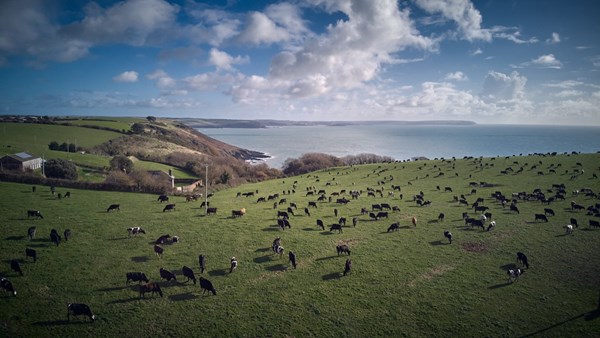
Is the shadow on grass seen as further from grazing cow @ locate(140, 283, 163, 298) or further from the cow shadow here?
grazing cow @ locate(140, 283, 163, 298)

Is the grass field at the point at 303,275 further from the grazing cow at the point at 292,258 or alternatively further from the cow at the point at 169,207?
the cow at the point at 169,207

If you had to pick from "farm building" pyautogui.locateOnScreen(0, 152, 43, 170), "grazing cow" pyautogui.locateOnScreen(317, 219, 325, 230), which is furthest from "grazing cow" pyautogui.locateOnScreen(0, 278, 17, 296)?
"farm building" pyautogui.locateOnScreen(0, 152, 43, 170)

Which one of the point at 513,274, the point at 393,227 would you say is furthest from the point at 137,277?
the point at 513,274

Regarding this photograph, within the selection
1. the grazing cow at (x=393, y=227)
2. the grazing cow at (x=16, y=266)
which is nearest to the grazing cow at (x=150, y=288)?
the grazing cow at (x=16, y=266)

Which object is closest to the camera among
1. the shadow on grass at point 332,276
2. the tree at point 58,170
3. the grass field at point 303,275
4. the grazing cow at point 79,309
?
the grazing cow at point 79,309

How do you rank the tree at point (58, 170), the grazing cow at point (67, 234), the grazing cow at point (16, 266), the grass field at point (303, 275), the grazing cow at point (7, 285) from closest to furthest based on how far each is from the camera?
1. the grass field at point (303, 275)
2. the grazing cow at point (7, 285)
3. the grazing cow at point (16, 266)
4. the grazing cow at point (67, 234)
5. the tree at point (58, 170)

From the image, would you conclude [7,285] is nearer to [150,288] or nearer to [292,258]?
[150,288]

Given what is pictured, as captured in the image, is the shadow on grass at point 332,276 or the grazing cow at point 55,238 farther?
the grazing cow at point 55,238

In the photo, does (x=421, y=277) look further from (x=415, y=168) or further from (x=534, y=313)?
(x=415, y=168)
